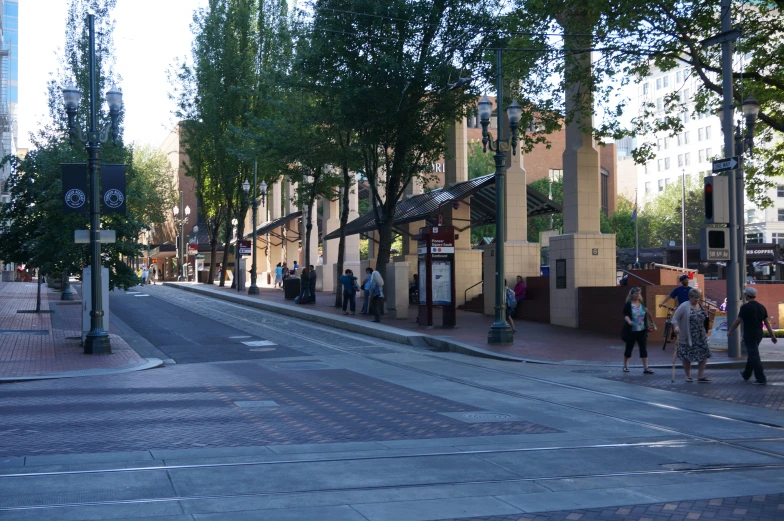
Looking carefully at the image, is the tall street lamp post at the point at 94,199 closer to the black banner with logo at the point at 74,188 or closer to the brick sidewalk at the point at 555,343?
the black banner with logo at the point at 74,188

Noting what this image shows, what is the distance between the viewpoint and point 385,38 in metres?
27.8

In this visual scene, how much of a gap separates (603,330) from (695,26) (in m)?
8.86

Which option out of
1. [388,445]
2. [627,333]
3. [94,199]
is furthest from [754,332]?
[94,199]

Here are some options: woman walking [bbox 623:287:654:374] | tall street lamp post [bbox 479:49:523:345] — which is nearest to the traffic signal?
woman walking [bbox 623:287:654:374]

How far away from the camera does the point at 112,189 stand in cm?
1998

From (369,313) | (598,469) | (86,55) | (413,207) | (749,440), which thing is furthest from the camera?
(86,55)

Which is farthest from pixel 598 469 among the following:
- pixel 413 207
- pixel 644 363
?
pixel 413 207

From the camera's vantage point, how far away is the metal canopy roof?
103ft

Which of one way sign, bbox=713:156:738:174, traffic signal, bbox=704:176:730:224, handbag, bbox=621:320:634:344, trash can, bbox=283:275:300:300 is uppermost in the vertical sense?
one way sign, bbox=713:156:738:174

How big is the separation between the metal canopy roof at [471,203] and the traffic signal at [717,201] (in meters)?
12.7

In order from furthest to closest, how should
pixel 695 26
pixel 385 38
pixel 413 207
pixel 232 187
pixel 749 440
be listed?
pixel 232 187
pixel 413 207
pixel 385 38
pixel 695 26
pixel 749 440

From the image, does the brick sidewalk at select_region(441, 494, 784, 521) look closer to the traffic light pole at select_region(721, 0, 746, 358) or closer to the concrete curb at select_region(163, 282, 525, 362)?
the concrete curb at select_region(163, 282, 525, 362)

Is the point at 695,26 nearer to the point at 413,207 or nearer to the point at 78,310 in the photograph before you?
the point at 413,207

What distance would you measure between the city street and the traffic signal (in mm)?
3646
